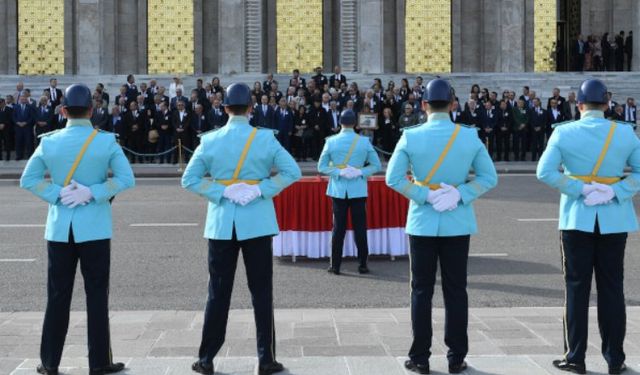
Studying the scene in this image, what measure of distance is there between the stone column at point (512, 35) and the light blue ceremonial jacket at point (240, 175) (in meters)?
34.7

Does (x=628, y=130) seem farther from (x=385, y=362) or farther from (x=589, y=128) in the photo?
(x=385, y=362)

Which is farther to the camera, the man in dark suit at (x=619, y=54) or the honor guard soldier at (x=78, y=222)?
the man in dark suit at (x=619, y=54)

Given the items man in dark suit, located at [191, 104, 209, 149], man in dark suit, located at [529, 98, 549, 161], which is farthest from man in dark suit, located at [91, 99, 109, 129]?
man in dark suit, located at [529, 98, 549, 161]

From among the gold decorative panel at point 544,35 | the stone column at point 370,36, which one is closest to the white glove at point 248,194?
the stone column at point 370,36

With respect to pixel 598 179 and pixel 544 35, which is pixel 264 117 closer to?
pixel 544 35

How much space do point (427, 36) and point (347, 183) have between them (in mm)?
31558

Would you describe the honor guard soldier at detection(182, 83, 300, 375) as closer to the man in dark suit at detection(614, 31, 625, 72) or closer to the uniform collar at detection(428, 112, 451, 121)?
the uniform collar at detection(428, 112, 451, 121)

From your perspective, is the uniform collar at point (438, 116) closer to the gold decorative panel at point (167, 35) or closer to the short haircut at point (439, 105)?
the short haircut at point (439, 105)

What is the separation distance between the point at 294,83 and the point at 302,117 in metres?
2.01

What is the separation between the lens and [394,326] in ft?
28.3

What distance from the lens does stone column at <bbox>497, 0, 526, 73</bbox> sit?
40156mm

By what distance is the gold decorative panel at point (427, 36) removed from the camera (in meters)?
42.7

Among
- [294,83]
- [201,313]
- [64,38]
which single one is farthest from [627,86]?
[201,313]

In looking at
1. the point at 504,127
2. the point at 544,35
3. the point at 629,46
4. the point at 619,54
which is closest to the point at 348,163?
the point at 504,127
